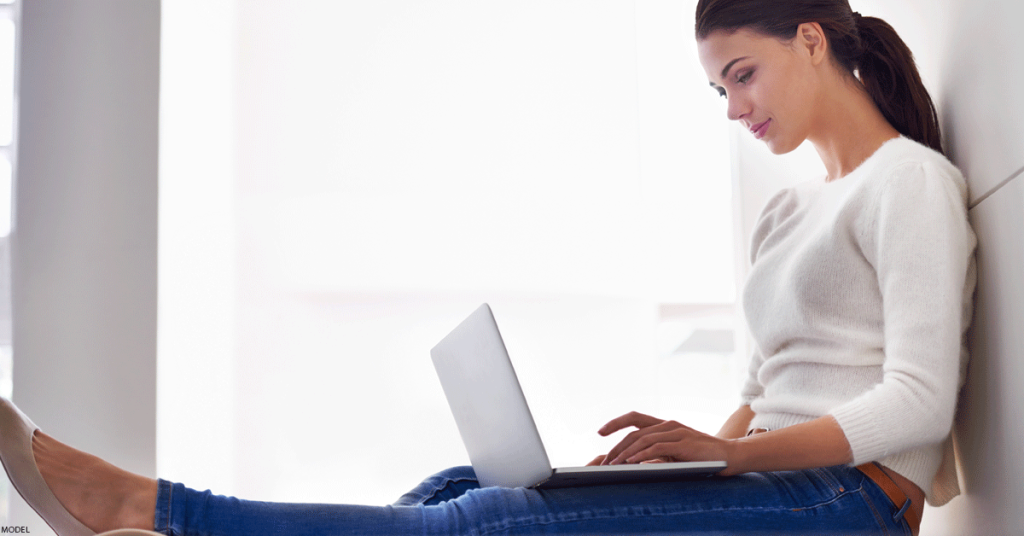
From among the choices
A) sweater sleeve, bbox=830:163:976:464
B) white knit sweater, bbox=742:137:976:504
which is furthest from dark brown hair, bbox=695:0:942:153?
sweater sleeve, bbox=830:163:976:464

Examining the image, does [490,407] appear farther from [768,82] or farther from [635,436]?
[768,82]

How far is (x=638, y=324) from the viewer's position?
229cm

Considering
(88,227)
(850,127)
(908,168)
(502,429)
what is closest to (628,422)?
(502,429)

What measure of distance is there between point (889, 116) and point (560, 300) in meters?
1.18

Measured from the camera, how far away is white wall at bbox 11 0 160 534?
5.83 ft

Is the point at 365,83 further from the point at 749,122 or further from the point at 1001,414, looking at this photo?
the point at 1001,414

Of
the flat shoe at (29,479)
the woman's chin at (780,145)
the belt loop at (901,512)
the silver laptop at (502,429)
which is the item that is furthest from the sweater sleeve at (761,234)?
the flat shoe at (29,479)

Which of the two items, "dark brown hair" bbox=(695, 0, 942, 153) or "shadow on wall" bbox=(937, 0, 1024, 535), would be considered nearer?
"shadow on wall" bbox=(937, 0, 1024, 535)

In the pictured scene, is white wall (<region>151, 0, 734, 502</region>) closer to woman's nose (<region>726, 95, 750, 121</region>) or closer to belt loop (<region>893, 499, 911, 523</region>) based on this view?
woman's nose (<region>726, 95, 750, 121</region>)

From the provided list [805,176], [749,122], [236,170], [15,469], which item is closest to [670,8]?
[805,176]

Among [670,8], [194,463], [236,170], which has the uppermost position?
[670,8]

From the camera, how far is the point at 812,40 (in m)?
1.24

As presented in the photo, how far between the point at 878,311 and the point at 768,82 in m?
0.42

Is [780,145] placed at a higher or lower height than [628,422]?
higher
